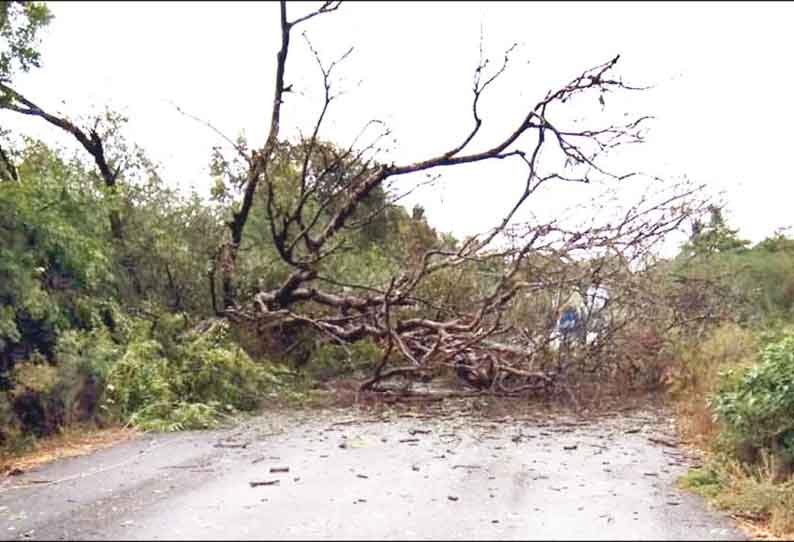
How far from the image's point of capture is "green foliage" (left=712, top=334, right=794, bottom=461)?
18.5 ft

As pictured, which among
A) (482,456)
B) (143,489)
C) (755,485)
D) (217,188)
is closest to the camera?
(755,485)

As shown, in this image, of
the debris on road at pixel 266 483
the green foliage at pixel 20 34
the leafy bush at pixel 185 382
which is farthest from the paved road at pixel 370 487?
the green foliage at pixel 20 34

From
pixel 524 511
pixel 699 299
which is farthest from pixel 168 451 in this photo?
pixel 699 299

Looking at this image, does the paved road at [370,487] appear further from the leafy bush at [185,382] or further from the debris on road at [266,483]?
the leafy bush at [185,382]

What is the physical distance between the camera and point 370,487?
529cm

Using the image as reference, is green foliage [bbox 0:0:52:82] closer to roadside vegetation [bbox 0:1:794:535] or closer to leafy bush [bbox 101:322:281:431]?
roadside vegetation [bbox 0:1:794:535]

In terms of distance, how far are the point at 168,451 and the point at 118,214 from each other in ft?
15.8

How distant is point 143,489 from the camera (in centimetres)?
539

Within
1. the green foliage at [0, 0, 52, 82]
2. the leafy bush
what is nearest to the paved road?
the leafy bush

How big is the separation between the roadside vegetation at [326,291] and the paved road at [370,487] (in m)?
0.98

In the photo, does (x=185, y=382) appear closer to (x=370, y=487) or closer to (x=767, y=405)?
(x=370, y=487)

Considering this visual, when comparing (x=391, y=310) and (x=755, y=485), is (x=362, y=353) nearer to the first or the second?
(x=391, y=310)

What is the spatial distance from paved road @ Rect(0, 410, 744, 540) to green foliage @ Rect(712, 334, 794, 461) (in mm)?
642

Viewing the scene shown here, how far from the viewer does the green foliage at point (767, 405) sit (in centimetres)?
565
